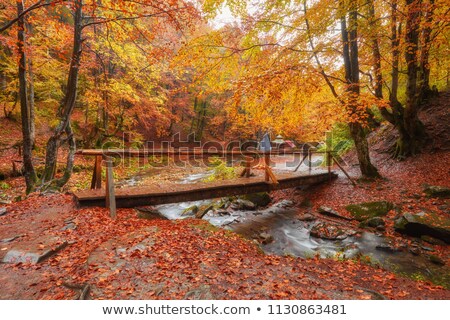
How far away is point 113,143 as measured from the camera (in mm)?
17031

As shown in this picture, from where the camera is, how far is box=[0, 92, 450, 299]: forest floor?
278 cm

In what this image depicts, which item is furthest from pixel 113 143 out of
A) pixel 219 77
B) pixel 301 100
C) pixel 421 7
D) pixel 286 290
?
pixel 421 7

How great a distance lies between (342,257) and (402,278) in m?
1.40

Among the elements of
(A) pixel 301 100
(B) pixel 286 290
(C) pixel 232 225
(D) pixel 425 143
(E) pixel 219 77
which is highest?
(E) pixel 219 77

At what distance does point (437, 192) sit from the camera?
724 cm

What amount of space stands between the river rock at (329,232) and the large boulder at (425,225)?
4.28 ft

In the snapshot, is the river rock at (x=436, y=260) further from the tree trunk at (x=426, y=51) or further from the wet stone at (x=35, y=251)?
the wet stone at (x=35, y=251)

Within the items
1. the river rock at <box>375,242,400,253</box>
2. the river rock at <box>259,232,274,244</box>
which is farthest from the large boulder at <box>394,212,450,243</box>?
the river rock at <box>259,232,274,244</box>

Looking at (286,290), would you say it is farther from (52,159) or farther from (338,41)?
(338,41)

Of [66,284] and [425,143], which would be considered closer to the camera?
[66,284]

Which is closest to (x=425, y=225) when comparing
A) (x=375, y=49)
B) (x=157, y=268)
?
(x=157, y=268)

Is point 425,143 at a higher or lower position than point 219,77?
lower

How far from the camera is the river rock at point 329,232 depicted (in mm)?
6777

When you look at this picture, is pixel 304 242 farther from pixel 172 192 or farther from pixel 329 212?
pixel 172 192
